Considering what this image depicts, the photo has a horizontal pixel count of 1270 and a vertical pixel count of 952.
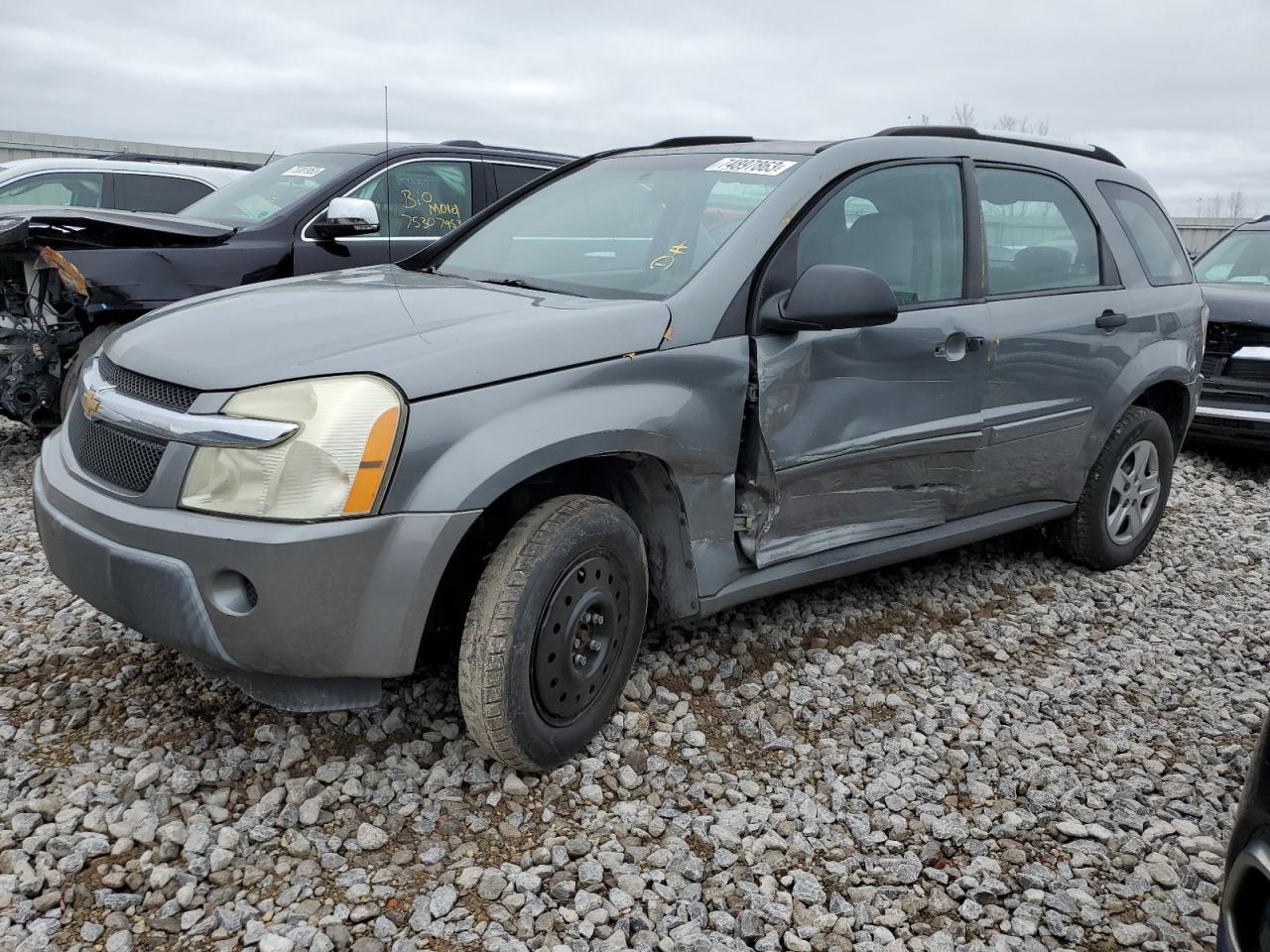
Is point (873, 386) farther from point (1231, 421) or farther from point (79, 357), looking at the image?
point (1231, 421)

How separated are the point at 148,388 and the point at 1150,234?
13.8 feet

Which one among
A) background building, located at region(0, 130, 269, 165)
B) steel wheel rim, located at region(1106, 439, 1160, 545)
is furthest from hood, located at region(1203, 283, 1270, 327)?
background building, located at region(0, 130, 269, 165)

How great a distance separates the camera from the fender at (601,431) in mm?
2445

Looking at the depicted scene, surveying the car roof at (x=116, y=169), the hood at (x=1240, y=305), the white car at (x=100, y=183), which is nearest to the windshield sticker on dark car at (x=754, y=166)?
the hood at (x=1240, y=305)

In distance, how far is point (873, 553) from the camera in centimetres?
359

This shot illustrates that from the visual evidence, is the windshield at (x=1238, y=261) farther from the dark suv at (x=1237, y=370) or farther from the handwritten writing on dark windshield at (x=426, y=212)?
the handwritten writing on dark windshield at (x=426, y=212)

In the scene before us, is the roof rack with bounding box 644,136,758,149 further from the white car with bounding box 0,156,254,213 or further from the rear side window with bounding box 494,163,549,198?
the white car with bounding box 0,156,254,213

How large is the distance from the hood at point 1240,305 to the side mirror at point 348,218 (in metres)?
Result: 5.24

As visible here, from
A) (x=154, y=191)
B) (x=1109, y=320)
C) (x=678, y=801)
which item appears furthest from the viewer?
(x=154, y=191)

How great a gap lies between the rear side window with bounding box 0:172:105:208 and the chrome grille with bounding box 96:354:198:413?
719 cm

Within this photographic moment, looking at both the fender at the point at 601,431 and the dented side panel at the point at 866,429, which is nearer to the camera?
the fender at the point at 601,431

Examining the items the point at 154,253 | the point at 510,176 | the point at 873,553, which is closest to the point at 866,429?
the point at 873,553

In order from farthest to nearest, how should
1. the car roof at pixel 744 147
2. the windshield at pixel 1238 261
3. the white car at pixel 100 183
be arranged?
the white car at pixel 100 183 < the windshield at pixel 1238 261 < the car roof at pixel 744 147

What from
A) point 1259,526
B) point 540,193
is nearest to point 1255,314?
point 1259,526
